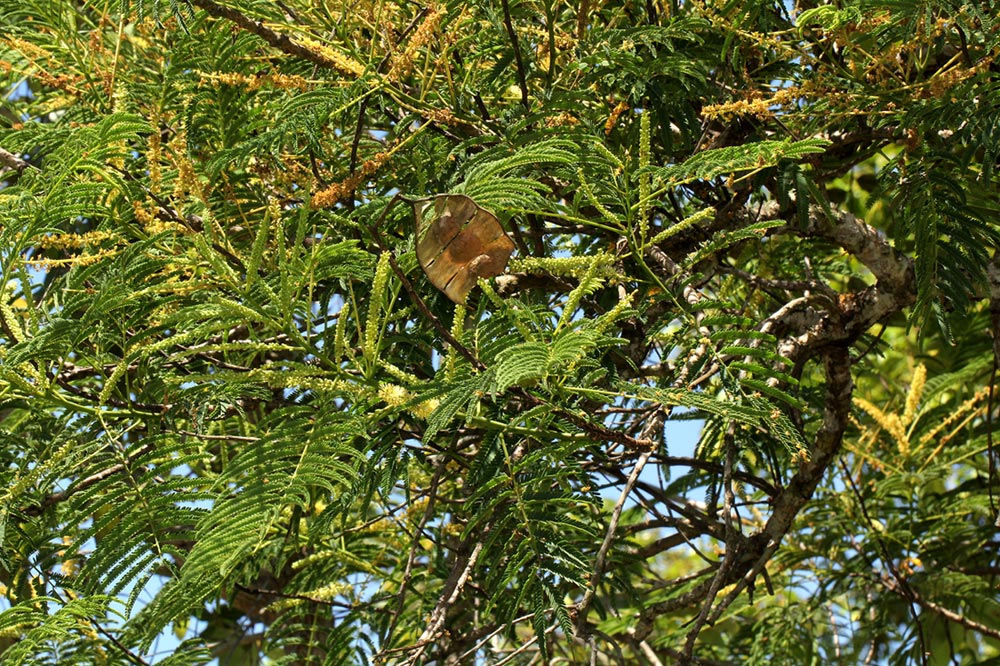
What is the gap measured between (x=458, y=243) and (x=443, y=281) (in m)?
0.07

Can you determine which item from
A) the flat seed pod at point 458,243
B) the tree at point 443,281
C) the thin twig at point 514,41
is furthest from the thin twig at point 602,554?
the thin twig at point 514,41

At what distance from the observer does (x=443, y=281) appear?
170 centimetres

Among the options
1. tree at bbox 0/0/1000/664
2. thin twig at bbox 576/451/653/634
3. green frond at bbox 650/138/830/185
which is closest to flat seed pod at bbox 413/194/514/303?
tree at bbox 0/0/1000/664

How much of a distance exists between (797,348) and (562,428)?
2.49 feet

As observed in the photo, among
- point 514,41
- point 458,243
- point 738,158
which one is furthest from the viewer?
point 514,41

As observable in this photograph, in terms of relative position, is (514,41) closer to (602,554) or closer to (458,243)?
(458,243)

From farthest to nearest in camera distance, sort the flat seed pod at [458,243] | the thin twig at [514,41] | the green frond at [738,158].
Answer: the thin twig at [514,41] < the green frond at [738,158] < the flat seed pod at [458,243]

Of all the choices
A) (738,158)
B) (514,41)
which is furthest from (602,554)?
(514,41)

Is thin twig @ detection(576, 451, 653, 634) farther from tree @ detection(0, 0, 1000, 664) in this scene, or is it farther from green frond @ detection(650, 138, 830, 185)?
green frond @ detection(650, 138, 830, 185)

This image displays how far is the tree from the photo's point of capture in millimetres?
1646

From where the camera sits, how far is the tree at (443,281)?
1.65 m

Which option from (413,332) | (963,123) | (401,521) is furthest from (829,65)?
(401,521)

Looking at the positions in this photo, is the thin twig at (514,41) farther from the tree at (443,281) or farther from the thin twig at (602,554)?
the thin twig at (602,554)

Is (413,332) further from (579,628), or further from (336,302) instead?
(336,302)
